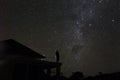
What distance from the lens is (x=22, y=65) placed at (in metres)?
14.8

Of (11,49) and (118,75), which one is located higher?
(11,49)

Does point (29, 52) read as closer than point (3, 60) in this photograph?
No

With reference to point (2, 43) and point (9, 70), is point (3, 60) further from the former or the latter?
point (2, 43)

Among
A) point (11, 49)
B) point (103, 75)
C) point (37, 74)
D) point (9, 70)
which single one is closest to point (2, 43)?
point (11, 49)

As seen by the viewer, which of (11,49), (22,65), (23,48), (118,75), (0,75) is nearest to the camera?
(0,75)

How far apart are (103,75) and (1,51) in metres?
16.5

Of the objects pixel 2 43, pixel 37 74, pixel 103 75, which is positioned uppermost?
pixel 2 43

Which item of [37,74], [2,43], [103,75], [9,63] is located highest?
[2,43]

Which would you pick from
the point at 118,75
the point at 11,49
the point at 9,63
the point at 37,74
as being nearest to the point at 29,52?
the point at 11,49

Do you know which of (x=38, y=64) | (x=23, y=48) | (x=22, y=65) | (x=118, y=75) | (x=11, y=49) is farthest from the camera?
(x=118, y=75)

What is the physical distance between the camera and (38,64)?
15750 mm

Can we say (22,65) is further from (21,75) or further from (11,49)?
(11,49)

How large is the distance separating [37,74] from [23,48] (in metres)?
3.39

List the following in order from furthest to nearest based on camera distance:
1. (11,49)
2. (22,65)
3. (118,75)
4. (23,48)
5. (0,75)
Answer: (118,75) → (23,48) → (11,49) → (22,65) → (0,75)
